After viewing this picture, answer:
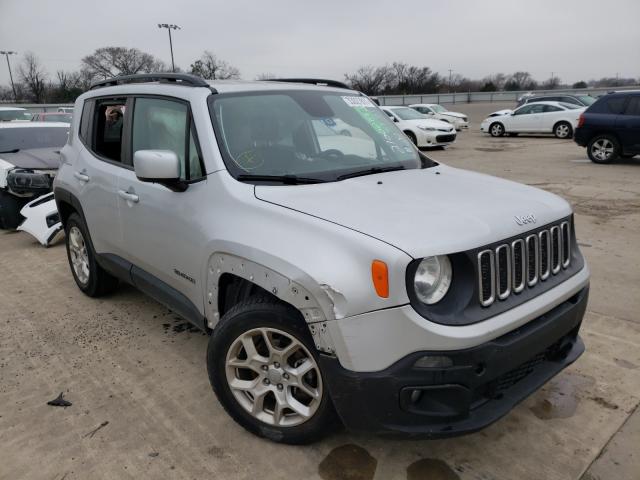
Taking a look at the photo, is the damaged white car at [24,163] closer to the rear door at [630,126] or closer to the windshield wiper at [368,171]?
the windshield wiper at [368,171]

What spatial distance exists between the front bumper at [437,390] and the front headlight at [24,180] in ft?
20.9

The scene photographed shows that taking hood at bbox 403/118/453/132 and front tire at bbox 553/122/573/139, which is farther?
front tire at bbox 553/122/573/139

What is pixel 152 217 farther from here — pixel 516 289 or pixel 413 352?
pixel 516 289

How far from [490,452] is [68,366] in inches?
108

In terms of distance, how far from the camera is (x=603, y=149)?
1271 centimetres

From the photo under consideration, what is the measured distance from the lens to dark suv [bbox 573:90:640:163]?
12078 millimetres

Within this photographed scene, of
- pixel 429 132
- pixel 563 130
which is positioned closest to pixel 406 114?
pixel 429 132

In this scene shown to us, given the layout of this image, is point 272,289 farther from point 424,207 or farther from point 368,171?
point 368,171

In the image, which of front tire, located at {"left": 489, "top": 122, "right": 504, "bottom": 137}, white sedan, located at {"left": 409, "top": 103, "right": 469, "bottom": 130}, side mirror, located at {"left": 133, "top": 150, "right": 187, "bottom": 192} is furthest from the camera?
white sedan, located at {"left": 409, "top": 103, "right": 469, "bottom": 130}

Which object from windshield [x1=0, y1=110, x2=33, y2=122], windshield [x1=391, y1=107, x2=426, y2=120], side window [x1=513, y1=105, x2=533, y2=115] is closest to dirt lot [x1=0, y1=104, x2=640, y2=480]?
windshield [x1=0, y1=110, x2=33, y2=122]

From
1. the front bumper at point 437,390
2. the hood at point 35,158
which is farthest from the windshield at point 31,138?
the front bumper at point 437,390

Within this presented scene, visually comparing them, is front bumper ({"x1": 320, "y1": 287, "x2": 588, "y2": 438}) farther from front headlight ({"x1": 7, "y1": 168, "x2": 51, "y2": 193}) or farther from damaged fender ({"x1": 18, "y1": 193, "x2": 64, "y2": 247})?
front headlight ({"x1": 7, "y1": 168, "x2": 51, "y2": 193})

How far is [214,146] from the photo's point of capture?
2.93 meters

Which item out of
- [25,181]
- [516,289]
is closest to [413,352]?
[516,289]
